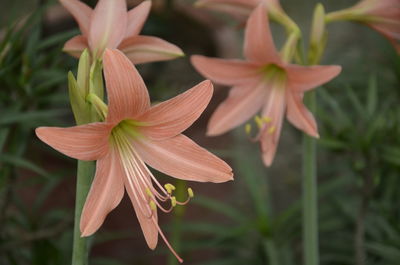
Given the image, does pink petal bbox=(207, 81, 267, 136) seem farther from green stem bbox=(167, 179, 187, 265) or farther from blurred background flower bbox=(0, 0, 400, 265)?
green stem bbox=(167, 179, 187, 265)

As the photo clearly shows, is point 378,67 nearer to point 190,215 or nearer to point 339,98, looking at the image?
point 339,98

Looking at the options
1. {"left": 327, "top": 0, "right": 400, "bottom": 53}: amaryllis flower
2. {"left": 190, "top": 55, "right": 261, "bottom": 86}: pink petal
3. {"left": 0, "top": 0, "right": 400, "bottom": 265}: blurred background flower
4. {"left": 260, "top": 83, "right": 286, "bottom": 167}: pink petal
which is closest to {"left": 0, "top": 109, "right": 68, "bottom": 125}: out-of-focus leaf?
{"left": 0, "top": 0, "right": 400, "bottom": 265}: blurred background flower

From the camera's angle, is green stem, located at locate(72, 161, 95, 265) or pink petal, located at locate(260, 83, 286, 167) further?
pink petal, located at locate(260, 83, 286, 167)

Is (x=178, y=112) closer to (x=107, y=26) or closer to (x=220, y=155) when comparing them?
(x=107, y=26)

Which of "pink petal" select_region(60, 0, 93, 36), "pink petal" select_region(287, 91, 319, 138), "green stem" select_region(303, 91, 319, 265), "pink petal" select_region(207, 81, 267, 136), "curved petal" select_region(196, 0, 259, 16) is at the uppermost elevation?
"pink petal" select_region(60, 0, 93, 36)

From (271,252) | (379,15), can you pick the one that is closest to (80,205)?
(379,15)

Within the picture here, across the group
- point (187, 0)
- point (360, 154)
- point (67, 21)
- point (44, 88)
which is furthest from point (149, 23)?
point (360, 154)
